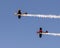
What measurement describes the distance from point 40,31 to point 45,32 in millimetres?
2160

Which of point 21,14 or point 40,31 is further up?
point 21,14

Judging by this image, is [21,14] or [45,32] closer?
[21,14]

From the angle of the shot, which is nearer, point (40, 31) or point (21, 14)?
point (21, 14)

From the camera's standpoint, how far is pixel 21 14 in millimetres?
98938

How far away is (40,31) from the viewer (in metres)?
107

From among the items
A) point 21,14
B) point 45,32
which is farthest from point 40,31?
point 21,14

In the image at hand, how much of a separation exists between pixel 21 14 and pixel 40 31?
Result: 12986 mm

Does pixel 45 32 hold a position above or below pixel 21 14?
below

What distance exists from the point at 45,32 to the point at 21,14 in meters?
14.2

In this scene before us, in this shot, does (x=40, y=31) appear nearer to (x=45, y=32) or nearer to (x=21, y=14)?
(x=45, y=32)

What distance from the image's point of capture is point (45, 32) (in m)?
106
